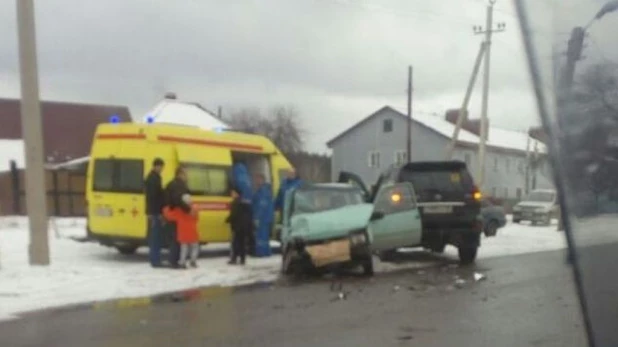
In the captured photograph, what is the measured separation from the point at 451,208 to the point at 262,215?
12.0 ft

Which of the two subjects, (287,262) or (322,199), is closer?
(287,262)

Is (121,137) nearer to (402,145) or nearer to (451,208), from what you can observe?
(451,208)

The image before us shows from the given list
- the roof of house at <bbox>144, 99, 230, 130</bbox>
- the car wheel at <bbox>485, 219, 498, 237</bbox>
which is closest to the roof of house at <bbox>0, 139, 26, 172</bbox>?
the roof of house at <bbox>144, 99, 230, 130</bbox>

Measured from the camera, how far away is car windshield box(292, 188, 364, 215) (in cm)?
1683

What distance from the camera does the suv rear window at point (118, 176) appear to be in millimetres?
17484

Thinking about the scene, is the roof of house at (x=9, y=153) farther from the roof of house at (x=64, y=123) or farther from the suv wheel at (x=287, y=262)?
the suv wheel at (x=287, y=262)

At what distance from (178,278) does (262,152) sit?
573cm

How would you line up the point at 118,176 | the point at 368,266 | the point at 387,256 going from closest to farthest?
the point at 368,266 → the point at 118,176 → the point at 387,256

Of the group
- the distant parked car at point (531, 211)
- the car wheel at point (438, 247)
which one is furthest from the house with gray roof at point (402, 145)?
the car wheel at point (438, 247)

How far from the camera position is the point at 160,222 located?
16.4m

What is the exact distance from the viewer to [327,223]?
1577cm

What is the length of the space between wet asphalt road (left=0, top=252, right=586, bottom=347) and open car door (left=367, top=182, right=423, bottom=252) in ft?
9.33

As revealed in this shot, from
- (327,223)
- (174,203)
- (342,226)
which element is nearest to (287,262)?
(327,223)

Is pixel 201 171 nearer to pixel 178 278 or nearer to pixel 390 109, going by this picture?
pixel 178 278
